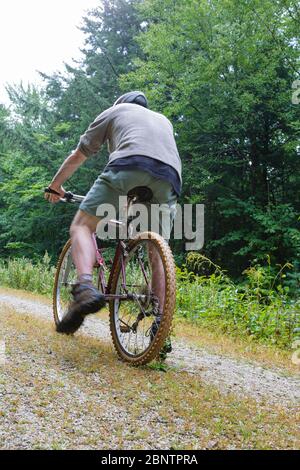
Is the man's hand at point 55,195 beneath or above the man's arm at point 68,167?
beneath

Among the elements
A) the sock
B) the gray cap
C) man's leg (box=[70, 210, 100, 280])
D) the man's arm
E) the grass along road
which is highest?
the gray cap

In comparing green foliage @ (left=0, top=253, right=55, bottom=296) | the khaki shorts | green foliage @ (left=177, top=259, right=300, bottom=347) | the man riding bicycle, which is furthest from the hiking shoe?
green foliage @ (left=0, top=253, right=55, bottom=296)

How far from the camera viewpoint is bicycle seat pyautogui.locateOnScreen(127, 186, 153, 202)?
2.58 meters

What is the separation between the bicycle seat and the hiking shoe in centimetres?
55

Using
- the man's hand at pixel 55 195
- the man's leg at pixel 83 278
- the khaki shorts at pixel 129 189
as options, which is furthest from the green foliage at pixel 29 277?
the khaki shorts at pixel 129 189

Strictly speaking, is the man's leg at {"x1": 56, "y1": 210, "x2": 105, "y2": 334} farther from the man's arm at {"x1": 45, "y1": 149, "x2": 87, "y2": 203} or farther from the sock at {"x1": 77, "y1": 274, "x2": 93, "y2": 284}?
the man's arm at {"x1": 45, "y1": 149, "x2": 87, "y2": 203}

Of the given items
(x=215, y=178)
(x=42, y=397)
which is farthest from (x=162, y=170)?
(x=215, y=178)

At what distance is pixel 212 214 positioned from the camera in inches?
642

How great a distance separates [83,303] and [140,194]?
0.68 metres

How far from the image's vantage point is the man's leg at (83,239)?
2.66 m

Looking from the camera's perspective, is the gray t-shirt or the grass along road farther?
the gray t-shirt

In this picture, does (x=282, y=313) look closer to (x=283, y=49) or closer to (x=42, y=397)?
(x=42, y=397)

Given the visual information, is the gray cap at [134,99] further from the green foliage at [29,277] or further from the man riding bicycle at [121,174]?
the green foliage at [29,277]
